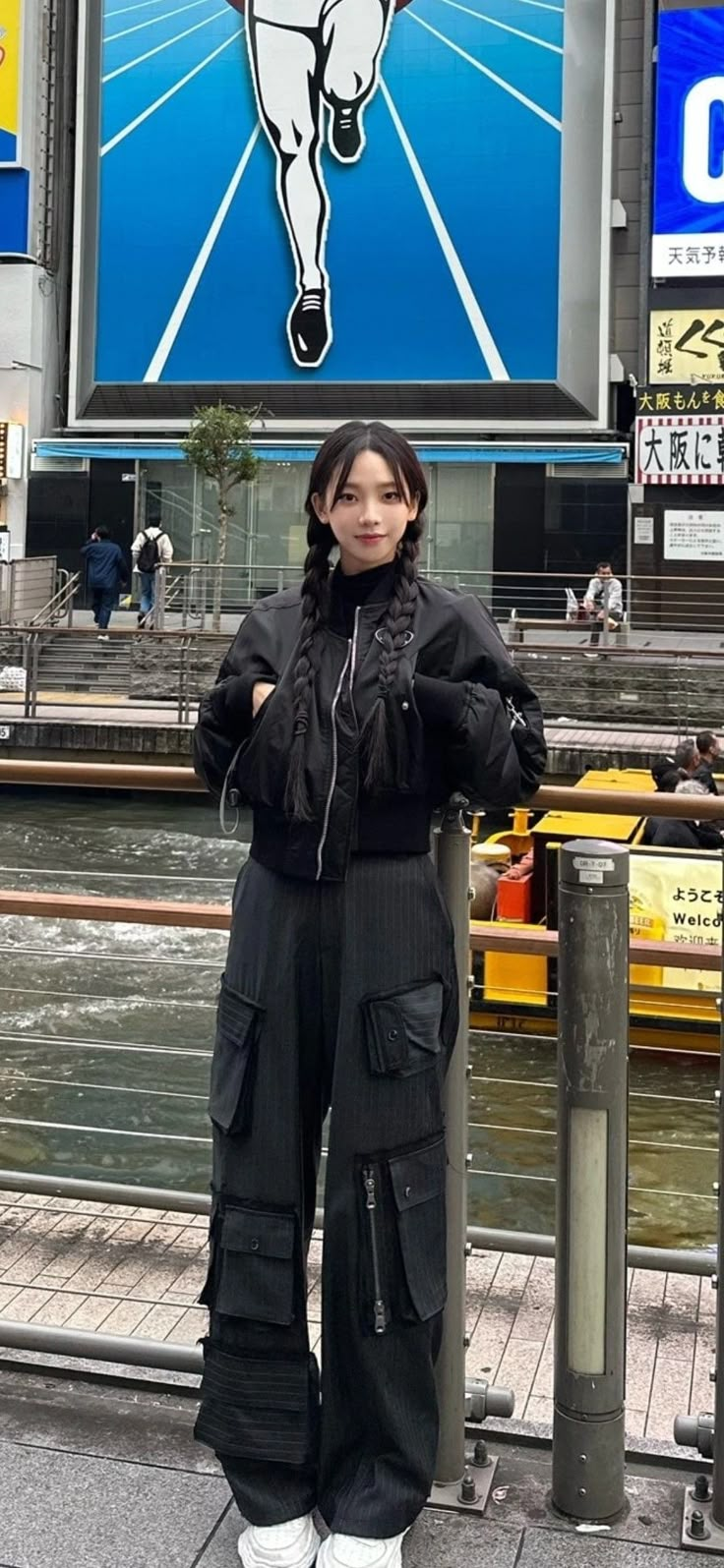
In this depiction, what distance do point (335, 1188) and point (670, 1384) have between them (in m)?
1.29

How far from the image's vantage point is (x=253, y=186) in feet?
101

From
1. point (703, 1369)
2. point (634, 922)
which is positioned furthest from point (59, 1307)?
point (634, 922)

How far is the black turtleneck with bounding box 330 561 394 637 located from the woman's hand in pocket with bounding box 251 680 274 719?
0.14 m

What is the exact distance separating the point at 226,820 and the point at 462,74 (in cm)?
3016

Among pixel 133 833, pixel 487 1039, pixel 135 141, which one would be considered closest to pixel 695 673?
pixel 133 833

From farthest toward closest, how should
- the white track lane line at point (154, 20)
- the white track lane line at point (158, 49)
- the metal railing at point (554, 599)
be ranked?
the white track lane line at point (154, 20) → the white track lane line at point (158, 49) → the metal railing at point (554, 599)

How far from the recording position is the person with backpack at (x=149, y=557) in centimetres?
2748

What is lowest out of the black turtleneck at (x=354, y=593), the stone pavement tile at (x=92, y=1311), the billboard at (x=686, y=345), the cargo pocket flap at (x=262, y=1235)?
the stone pavement tile at (x=92, y=1311)

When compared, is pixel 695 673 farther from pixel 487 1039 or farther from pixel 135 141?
pixel 135 141

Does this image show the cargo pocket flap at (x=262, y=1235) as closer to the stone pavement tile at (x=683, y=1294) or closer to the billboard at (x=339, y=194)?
the stone pavement tile at (x=683, y=1294)

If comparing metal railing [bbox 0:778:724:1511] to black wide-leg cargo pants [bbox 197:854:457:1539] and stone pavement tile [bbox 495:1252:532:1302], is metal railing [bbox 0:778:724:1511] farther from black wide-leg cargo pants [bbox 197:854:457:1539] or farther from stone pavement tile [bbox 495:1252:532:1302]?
stone pavement tile [bbox 495:1252:532:1302]

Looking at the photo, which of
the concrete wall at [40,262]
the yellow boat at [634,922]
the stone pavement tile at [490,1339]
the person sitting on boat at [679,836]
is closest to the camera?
the stone pavement tile at [490,1339]

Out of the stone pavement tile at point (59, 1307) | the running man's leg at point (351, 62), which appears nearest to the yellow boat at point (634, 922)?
the stone pavement tile at point (59, 1307)

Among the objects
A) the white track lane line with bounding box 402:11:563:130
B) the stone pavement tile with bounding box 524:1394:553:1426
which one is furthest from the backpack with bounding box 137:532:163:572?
the stone pavement tile with bounding box 524:1394:553:1426
